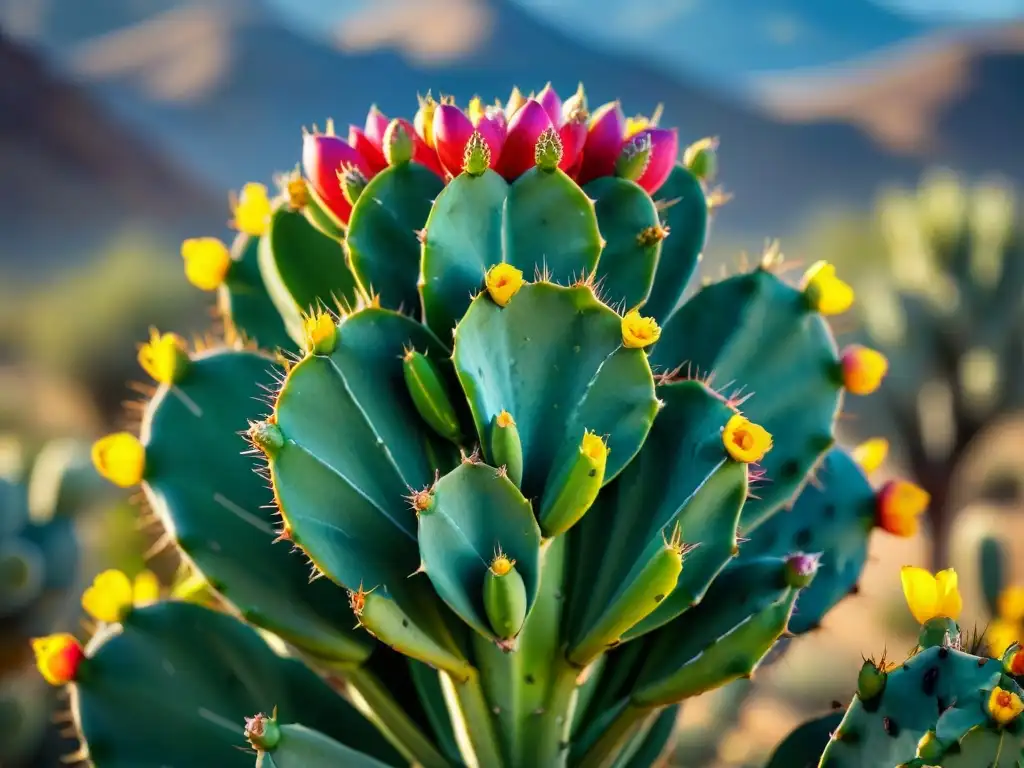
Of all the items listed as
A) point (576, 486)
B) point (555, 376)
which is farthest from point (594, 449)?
point (555, 376)

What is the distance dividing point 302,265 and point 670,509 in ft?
2.11

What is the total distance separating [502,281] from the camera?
1.25 m

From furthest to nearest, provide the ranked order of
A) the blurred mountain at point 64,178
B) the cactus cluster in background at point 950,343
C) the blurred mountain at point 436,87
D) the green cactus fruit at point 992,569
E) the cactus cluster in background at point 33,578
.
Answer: the blurred mountain at point 436,87, the blurred mountain at point 64,178, the cactus cluster in background at point 950,343, the green cactus fruit at point 992,569, the cactus cluster in background at point 33,578

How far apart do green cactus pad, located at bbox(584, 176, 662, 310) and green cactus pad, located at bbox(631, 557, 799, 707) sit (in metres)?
0.40

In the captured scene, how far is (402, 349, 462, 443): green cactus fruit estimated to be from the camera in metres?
1.29

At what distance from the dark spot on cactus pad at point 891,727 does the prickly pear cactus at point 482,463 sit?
0.53ft

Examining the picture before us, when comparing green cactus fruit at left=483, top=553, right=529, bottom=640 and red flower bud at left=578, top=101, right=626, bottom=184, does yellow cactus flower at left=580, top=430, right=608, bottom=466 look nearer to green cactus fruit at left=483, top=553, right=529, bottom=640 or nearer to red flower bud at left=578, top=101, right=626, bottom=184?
green cactus fruit at left=483, top=553, right=529, bottom=640

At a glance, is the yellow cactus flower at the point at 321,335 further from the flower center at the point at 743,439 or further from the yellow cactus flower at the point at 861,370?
the yellow cactus flower at the point at 861,370

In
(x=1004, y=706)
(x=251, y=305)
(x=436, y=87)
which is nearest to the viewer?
(x=1004, y=706)

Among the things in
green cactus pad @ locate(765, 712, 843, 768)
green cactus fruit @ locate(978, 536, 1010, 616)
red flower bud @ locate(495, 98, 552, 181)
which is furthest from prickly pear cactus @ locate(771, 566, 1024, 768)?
green cactus fruit @ locate(978, 536, 1010, 616)

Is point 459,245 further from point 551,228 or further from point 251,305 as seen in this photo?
point 251,305

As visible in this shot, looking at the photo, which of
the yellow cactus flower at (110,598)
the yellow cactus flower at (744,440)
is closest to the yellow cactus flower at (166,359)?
the yellow cactus flower at (110,598)

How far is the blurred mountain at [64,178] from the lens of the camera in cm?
2584

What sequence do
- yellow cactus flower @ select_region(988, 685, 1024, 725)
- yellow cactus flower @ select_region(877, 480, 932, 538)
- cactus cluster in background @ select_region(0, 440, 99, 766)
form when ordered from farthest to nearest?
cactus cluster in background @ select_region(0, 440, 99, 766), yellow cactus flower @ select_region(877, 480, 932, 538), yellow cactus flower @ select_region(988, 685, 1024, 725)
